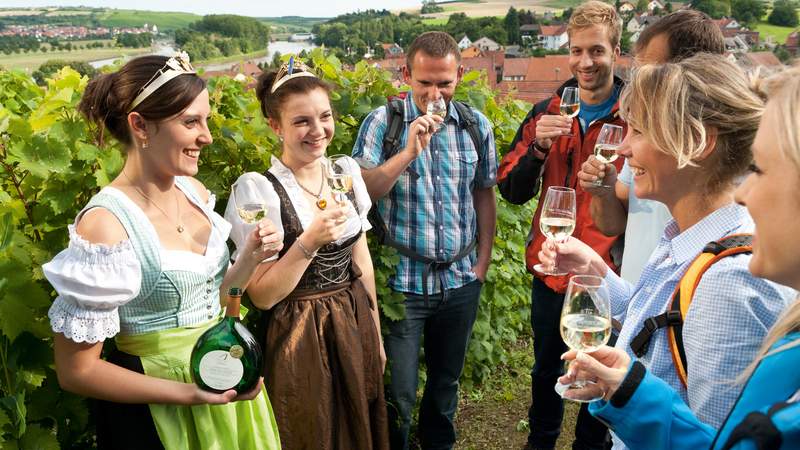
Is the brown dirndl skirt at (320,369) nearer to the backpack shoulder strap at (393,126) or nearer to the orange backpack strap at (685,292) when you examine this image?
the backpack shoulder strap at (393,126)

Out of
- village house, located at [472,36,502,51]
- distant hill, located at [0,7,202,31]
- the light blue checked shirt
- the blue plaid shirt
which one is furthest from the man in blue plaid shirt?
village house, located at [472,36,502,51]

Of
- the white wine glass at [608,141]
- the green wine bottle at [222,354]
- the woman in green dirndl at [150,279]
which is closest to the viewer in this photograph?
the woman in green dirndl at [150,279]

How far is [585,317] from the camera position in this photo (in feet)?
6.70

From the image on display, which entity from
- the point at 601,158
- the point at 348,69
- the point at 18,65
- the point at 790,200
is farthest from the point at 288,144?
the point at 18,65

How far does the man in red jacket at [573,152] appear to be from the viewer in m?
3.79

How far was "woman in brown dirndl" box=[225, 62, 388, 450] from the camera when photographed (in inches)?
117

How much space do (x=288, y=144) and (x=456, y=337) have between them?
1.60 metres

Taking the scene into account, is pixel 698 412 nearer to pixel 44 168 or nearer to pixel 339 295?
pixel 339 295

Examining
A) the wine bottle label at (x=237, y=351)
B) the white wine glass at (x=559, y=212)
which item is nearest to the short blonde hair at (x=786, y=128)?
the white wine glass at (x=559, y=212)

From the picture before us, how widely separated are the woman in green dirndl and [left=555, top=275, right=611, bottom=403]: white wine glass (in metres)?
1.14

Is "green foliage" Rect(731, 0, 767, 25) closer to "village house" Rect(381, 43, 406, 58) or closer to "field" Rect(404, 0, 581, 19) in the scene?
"field" Rect(404, 0, 581, 19)

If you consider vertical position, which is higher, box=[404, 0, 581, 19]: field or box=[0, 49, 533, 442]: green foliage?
box=[404, 0, 581, 19]: field

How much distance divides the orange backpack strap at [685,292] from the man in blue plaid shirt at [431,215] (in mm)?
1896

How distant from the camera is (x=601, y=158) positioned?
10.4 ft
